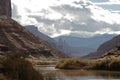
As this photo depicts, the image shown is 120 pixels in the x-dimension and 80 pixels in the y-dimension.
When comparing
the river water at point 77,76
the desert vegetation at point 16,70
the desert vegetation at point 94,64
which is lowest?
the desert vegetation at point 94,64

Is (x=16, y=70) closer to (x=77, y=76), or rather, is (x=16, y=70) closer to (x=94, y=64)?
(x=77, y=76)

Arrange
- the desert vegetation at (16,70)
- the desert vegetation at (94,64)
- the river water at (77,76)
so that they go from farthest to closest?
the desert vegetation at (94,64) < the river water at (77,76) < the desert vegetation at (16,70)

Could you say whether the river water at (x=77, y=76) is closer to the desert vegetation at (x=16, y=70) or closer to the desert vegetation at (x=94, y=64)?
the desert vegetation at (x=16, y=70)

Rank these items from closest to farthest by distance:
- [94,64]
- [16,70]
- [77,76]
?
[16,70]
[77,76]
[94,64]

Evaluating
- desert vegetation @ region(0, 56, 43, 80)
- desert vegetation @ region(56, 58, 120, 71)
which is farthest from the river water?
desert vegetation @ region(56, 58, 120, 71)

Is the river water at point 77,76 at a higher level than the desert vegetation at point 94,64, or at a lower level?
higher

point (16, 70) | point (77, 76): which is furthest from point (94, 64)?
point (16, 70)

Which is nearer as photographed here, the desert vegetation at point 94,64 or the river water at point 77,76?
the river water at point 77,76

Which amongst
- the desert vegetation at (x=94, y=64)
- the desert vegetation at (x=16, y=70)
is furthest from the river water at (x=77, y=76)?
the desert vegetation at (x=94, y=64)

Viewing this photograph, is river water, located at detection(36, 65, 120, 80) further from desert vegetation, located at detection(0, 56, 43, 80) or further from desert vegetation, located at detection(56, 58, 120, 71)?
desert vegetation, located at detection(56, 58, 120, 71)

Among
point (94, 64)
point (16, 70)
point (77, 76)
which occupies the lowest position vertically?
point (94, 64)

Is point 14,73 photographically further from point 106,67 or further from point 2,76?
point 106,67

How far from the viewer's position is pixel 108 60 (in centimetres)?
12725

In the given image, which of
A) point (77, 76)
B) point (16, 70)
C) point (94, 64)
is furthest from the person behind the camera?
point (94, 64)
